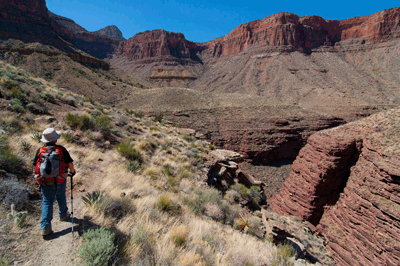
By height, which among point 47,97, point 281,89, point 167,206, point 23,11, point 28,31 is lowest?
point 167,206

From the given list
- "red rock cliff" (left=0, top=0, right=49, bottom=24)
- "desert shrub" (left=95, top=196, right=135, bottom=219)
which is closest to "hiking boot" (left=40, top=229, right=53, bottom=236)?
"desert shrub" (left=95, top=196, right=135, bottom=219)

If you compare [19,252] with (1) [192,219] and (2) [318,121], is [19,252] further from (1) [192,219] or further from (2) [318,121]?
(2) [318,121]

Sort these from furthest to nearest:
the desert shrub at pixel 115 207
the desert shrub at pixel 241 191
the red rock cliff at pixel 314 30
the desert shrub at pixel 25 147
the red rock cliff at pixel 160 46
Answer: the red rock cliff at pixel 160 46 < the red rock cliff at pixel 314 30 < the desert shrub at pixel 241 191 < the desert shrub at pixel 25 147 < the desert shrub at pixel 115 207

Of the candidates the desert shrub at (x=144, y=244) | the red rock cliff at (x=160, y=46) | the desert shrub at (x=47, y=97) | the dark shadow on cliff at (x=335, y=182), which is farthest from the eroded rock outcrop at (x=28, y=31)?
the red rock cliff at (x=160, y=46)

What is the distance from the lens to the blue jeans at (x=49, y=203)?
2832 millimetres

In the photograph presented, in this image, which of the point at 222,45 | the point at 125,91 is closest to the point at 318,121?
the point at 125,91

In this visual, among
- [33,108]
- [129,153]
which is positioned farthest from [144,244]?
[33,108]

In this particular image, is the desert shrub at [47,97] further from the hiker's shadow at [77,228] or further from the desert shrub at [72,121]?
Answer: the hiker's shadow at [77,228]

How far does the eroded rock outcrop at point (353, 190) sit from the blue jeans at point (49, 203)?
830 cm

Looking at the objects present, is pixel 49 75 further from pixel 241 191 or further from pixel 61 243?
pixel 61 243

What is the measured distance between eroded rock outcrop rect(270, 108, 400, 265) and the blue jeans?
8.30m

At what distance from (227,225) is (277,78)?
64016 mm

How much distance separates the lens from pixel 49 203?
2.93m

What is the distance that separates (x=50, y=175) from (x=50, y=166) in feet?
0.44
